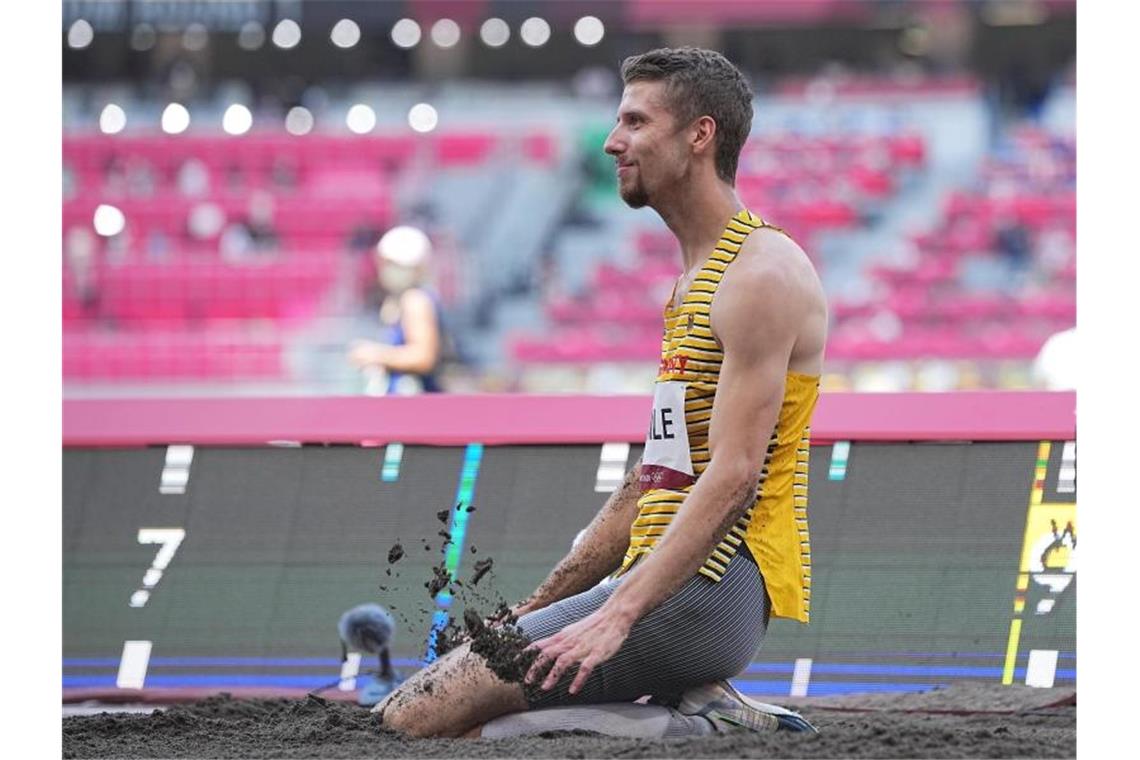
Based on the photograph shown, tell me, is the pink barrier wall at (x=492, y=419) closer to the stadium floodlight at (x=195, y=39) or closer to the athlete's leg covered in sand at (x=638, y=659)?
the athlete's leg covered in sand at (x=638, y=659)

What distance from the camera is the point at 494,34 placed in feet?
76.3

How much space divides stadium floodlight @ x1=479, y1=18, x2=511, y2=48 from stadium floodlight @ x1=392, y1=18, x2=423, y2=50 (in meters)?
0.87

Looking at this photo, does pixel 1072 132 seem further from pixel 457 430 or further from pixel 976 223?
pixel 457 430

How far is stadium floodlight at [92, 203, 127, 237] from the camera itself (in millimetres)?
20812

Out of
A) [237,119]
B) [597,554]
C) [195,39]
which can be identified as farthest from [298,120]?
[597,554]

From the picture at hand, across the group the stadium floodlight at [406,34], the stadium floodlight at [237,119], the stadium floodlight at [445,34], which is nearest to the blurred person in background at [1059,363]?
the stadium floodlight at [445,34]

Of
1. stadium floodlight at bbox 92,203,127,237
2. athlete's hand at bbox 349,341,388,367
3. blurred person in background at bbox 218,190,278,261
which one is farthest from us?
stadium floodlight at bbox 92,203,127,237

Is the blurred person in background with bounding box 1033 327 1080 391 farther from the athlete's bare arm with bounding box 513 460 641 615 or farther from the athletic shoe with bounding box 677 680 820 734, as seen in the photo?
the athletic shoe with bounding box 677 680 820 734

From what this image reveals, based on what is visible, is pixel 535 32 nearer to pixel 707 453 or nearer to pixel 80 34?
pixel 80 34

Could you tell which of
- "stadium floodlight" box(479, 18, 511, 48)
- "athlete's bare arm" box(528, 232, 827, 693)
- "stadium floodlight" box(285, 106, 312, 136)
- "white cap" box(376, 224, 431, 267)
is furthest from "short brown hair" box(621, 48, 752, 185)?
"stadium floodlight" box(479, 18, 511, 48)

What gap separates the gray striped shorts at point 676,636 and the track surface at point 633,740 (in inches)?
5.0

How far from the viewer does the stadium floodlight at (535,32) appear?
22.8 m

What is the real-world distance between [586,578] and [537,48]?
2001 centimetres

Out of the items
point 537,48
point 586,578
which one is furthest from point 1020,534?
point 537,48
